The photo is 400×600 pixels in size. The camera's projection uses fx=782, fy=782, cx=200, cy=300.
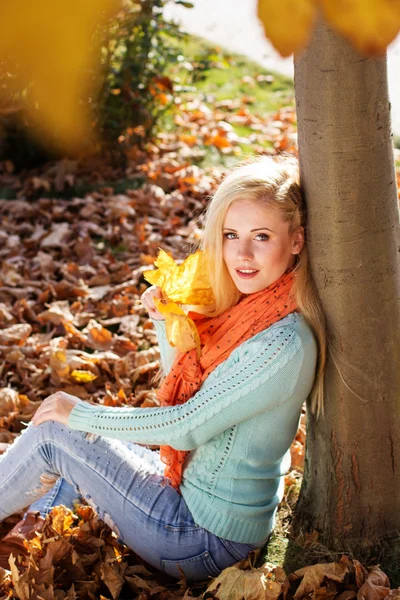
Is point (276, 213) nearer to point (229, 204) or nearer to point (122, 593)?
point (229, 204)

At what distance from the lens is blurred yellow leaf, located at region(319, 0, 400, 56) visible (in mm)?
1187

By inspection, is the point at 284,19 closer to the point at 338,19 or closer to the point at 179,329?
the point at 338,19

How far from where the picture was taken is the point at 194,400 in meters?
2.20

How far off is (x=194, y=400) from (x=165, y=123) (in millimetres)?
4639

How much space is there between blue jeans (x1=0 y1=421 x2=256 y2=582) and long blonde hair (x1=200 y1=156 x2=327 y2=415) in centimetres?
51

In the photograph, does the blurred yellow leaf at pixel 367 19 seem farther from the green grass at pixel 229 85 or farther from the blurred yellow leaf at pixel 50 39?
the green grass at pixel 229 85

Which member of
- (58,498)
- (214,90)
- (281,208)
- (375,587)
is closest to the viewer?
(375,587)

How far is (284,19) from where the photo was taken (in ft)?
4.17

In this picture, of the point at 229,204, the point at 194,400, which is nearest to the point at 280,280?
the point at 229,204

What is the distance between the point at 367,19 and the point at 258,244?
1.08m

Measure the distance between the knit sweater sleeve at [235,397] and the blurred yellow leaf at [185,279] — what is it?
1.19 ft

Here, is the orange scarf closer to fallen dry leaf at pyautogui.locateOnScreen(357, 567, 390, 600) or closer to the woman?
the woman

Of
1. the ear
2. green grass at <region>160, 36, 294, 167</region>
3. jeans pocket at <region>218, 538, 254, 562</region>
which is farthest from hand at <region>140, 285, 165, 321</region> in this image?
green grass at <region>160, 36, 294, 167</region>

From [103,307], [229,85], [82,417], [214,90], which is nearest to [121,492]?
[82,417]
